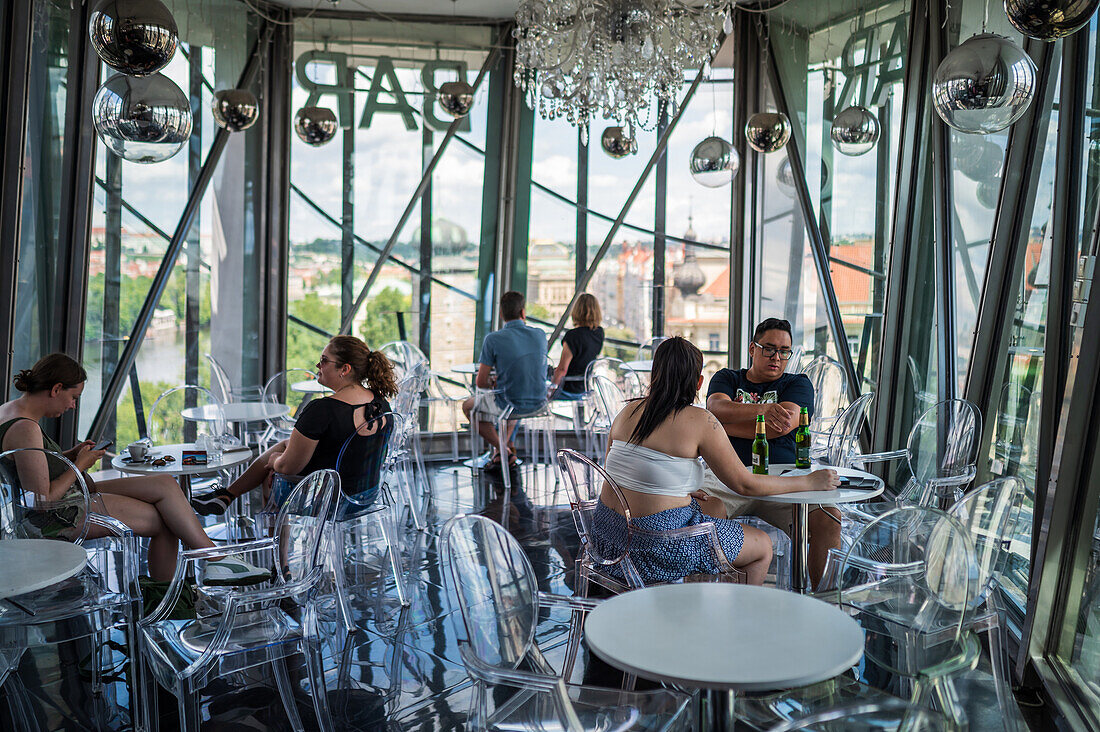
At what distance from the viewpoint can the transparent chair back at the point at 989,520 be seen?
260 cm

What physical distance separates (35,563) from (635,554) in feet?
6.09

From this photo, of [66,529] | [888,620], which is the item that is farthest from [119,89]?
[888,620]

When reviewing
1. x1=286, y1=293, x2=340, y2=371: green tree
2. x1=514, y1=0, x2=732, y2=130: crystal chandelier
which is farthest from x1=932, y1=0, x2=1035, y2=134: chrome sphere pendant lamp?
x1=286, y1=293, x2=340, y2=371: green tree

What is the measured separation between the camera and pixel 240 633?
2.85 m

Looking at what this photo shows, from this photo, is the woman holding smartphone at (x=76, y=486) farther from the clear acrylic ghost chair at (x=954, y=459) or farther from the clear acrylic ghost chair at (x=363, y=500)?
the clear acrylic ghost chair at (x=954, y=459)

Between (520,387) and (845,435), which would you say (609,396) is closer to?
(520,387)

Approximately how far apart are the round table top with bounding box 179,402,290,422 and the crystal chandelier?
8.01 feet

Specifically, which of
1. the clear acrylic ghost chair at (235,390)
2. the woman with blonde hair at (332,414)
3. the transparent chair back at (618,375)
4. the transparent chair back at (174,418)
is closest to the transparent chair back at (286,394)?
the clear acrylic ghost chair at (235,390)

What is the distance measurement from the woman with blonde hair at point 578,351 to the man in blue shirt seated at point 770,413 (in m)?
2.84

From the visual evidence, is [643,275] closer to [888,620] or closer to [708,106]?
[708,106]

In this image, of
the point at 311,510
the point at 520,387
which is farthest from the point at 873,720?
the point at 520,387

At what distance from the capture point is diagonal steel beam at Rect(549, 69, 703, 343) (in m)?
8.00

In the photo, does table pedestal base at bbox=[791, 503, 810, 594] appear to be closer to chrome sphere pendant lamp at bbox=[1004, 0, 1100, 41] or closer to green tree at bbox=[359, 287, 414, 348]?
chrome sphere pendant lamp at bbox=[1004, 0, 1100, 41]

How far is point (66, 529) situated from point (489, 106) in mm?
5519
